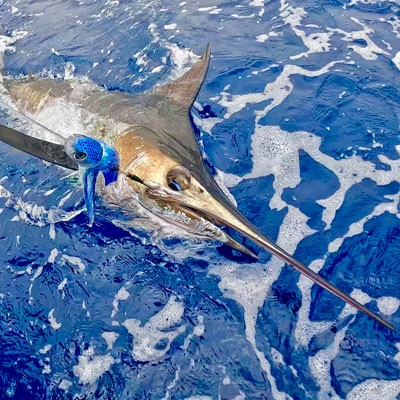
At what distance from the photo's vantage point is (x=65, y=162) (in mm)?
2893

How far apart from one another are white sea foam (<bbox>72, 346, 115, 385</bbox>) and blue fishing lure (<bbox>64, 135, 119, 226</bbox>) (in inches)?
46.5

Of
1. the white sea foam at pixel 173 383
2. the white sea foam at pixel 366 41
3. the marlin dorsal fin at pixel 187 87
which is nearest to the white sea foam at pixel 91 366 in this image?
the white sea foam at pixel 173 383

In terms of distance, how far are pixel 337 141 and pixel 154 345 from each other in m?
2.85

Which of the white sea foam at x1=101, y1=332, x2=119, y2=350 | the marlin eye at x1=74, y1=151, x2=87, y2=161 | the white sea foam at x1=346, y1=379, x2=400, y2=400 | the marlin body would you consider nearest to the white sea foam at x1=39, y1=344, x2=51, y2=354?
the white sea foam at x1=101, y1=332, x2=119, y2=350

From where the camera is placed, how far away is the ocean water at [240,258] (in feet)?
11.1

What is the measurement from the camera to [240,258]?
12.8 feet

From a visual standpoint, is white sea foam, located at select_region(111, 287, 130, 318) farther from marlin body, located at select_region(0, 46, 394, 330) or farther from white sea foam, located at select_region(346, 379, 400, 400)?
white sea foam, located at select_region(346, 379, 400, 400)

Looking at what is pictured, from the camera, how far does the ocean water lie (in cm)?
340

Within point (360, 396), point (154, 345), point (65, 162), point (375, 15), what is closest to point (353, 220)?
point (360, 396)

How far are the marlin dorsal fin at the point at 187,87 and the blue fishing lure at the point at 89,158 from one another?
6.12 feet

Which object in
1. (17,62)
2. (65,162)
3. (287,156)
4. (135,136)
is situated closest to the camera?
(65,162)

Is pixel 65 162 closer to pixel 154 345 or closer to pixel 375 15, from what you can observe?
pixel 154 345

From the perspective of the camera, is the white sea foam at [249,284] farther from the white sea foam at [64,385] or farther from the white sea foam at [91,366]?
the white sea foam at [64,385]

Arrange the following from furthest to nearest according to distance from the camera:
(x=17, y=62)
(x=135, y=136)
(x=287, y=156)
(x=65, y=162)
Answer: (x=17, y=62) → (x=287, y=156) → (x=135, y=136) → (x=65, y=162)
